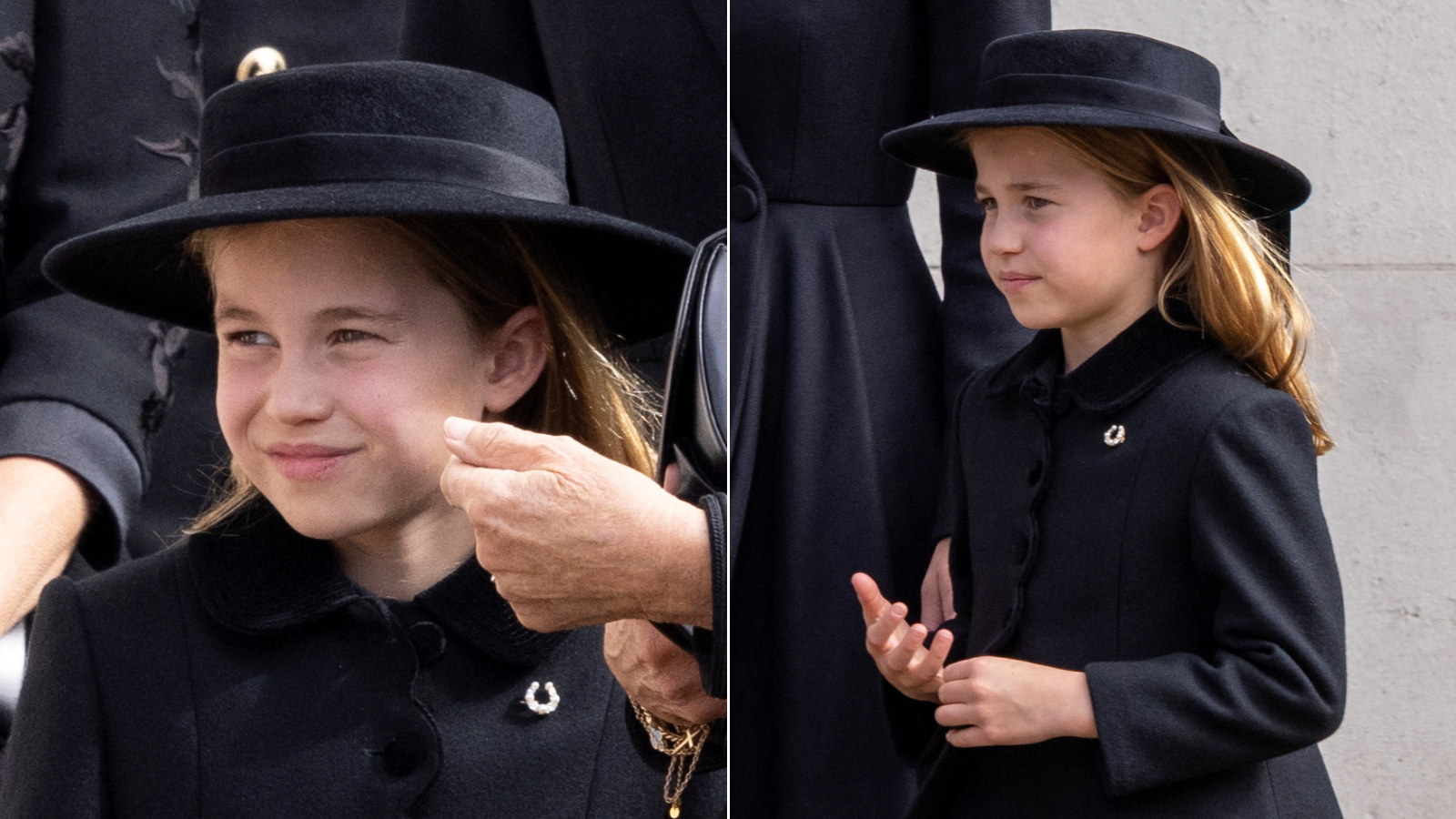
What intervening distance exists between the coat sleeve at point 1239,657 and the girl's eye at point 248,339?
61 centimetres

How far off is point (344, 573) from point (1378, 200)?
1328 millimetres

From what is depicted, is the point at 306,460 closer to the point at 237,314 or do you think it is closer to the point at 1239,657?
the point at 237,314

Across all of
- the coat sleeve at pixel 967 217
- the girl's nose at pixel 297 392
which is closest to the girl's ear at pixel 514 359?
the girl's nose at pixel 297 392

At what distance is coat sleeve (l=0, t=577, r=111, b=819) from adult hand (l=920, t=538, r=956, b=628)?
0.65 metres

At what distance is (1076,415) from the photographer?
1177 mm

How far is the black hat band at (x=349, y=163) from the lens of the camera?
72cm

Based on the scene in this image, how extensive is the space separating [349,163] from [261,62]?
165mm

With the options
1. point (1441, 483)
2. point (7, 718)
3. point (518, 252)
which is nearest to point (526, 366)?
point (518, 252)

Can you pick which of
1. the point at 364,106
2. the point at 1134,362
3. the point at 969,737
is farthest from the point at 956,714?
the point at 364,106

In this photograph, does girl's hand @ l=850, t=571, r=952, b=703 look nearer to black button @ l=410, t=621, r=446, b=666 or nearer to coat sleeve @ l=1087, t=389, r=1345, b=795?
coat sleeve @ l=1087, t=389, r=1345, b=795

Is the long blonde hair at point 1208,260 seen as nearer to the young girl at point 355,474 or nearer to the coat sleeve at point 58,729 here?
the young girl at point 355,474

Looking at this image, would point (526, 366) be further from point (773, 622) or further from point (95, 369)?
point (773, 622)

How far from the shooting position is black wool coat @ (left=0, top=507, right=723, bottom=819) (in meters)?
Result: 0.78

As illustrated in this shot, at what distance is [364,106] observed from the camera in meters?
0.73
